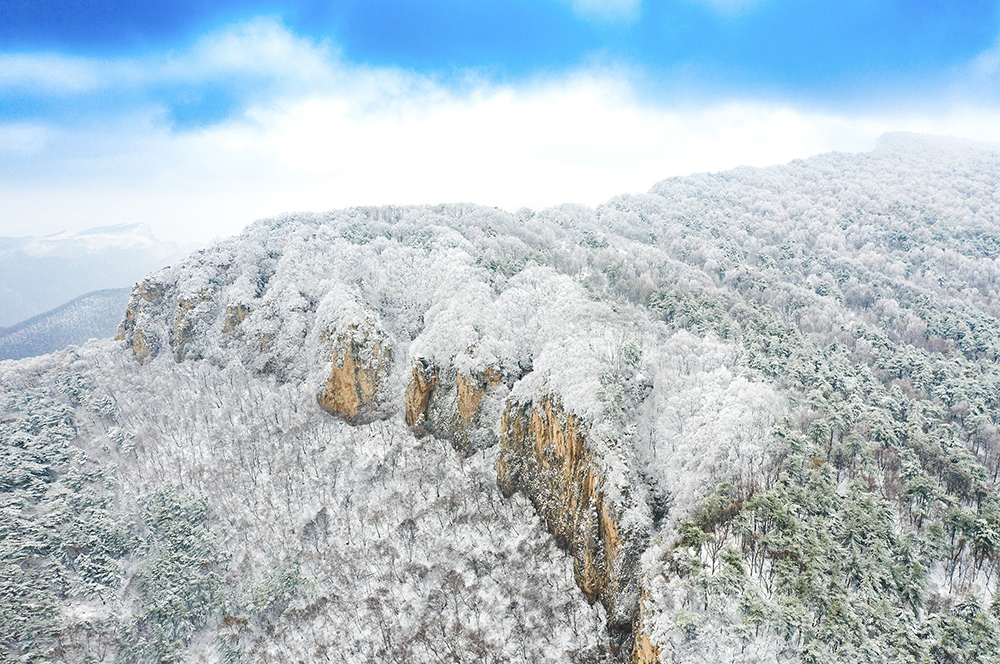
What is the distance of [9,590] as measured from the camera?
164 feet

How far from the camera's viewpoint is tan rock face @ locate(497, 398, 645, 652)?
43344 millimetres

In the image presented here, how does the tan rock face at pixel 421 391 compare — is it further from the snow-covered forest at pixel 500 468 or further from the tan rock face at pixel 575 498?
the tan rock face at pixel 575 498

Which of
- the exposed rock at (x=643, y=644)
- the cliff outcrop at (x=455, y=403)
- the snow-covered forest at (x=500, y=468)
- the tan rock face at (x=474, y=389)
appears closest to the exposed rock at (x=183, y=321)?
the snow-covered forest at (x=500, y=468)

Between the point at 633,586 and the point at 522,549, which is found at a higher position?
the point at 633,586

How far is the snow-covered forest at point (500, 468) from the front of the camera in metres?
34.1

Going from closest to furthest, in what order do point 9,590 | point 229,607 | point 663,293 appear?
point 9,590
point 229,607
point 663,293

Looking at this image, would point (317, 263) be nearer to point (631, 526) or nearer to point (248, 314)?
point (248, 314)

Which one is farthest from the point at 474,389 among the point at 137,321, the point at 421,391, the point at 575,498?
the point at 137,321

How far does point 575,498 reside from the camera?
51469mm

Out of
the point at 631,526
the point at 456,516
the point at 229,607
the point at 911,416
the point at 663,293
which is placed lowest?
the point at 229,607

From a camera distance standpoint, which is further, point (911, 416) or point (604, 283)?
point (604, 283)

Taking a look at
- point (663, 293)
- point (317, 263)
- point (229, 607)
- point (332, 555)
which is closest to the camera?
point (229, 607)

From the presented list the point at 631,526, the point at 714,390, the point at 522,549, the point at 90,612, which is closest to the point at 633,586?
the point at 631,526

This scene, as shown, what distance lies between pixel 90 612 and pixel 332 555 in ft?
86.5
